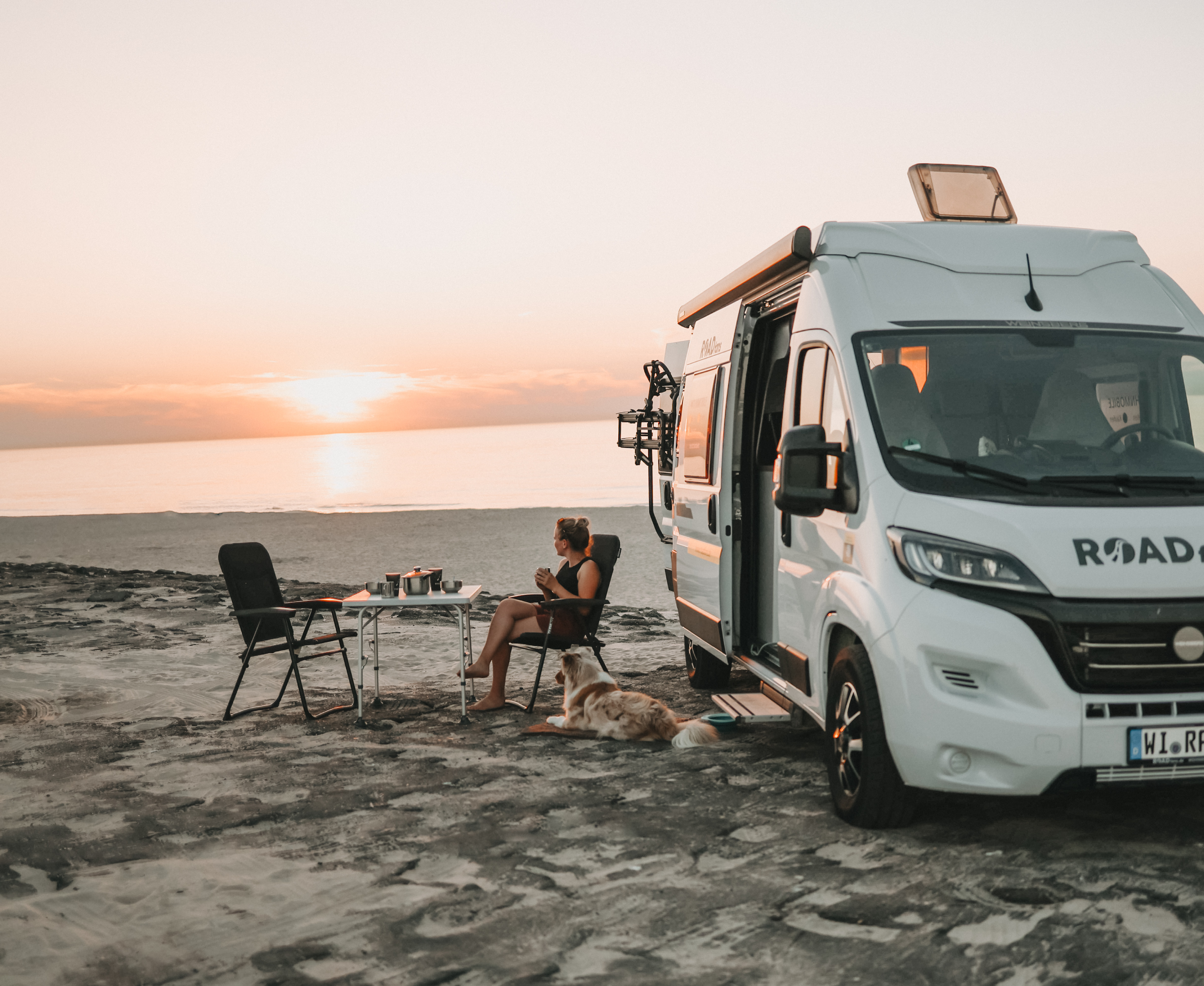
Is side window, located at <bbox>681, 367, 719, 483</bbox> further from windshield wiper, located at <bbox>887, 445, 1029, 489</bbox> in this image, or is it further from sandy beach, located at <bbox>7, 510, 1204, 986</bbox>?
windshield wiper, located at <bbox>887, 445, 1029, 489</bbox>

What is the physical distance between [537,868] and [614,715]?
2.10 meters

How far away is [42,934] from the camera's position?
359 centimetres

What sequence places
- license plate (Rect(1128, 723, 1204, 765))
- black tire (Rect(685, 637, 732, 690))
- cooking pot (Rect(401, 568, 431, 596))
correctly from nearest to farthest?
license plate (Rect(1128, 723, 1204, 765)) → cooking pot (Rect(401, 568, 431, 596)) → black tire (Rect(685, 637, 732, 690))

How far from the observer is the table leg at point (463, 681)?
6.60m

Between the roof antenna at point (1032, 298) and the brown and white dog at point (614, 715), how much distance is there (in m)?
2.69

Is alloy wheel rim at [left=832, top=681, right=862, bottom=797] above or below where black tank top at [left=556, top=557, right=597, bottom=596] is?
below

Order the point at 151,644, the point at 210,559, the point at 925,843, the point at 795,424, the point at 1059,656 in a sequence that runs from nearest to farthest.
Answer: the point at 1059,656 < the point at 925,843 < the point at 795,424 < the point at 151,644 < the point at 210,559

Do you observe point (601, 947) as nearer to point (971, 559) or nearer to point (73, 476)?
point (971, 559)

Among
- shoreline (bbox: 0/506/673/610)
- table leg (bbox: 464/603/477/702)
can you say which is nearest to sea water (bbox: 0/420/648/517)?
shoreline (bbox: 0/506/673/610)

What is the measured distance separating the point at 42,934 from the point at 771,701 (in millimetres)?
3840

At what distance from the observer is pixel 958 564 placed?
12.9ft

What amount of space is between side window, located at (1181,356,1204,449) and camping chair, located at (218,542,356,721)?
4682 millimetres

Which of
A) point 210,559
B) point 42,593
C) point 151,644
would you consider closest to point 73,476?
point 210,559

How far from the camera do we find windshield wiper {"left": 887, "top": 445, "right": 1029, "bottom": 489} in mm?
4141
